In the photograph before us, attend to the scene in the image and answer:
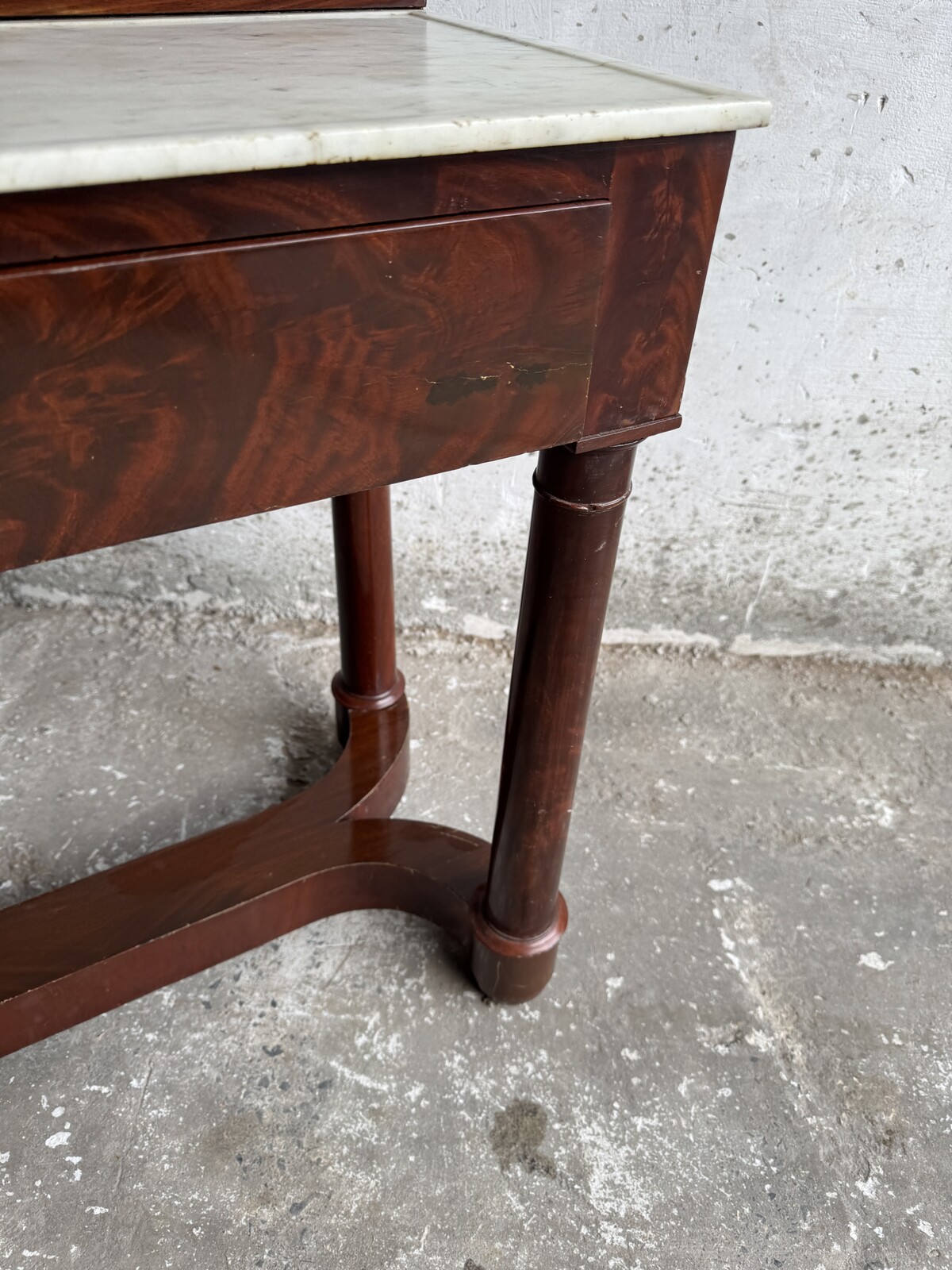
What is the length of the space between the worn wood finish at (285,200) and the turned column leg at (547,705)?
20 cm

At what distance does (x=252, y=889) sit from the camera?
1038 millimetres

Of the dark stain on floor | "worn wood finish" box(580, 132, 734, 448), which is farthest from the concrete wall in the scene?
the dark stain on floor

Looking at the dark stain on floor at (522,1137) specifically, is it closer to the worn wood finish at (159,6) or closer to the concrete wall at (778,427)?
the concrete wall at (778,427)

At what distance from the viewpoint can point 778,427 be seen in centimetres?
141

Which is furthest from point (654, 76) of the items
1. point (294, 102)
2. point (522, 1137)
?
point (522, 1137)

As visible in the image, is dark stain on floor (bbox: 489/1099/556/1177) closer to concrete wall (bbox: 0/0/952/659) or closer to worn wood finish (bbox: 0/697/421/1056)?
worn wood finish (bbox: 0/697/421/1056)

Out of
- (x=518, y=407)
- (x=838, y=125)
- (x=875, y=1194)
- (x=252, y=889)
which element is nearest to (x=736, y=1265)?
(x=875, y=1194)

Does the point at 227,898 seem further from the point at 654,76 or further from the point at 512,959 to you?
the point at 654,76

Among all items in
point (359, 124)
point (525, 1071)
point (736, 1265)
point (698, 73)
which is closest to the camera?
point (359, 124)

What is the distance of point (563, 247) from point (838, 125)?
80 cm

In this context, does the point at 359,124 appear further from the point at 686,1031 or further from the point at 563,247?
the point at 686,1031

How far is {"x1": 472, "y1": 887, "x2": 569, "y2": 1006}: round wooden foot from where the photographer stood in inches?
39.6

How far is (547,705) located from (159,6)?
0.73m

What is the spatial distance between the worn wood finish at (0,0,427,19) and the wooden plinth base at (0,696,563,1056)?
81 cm
